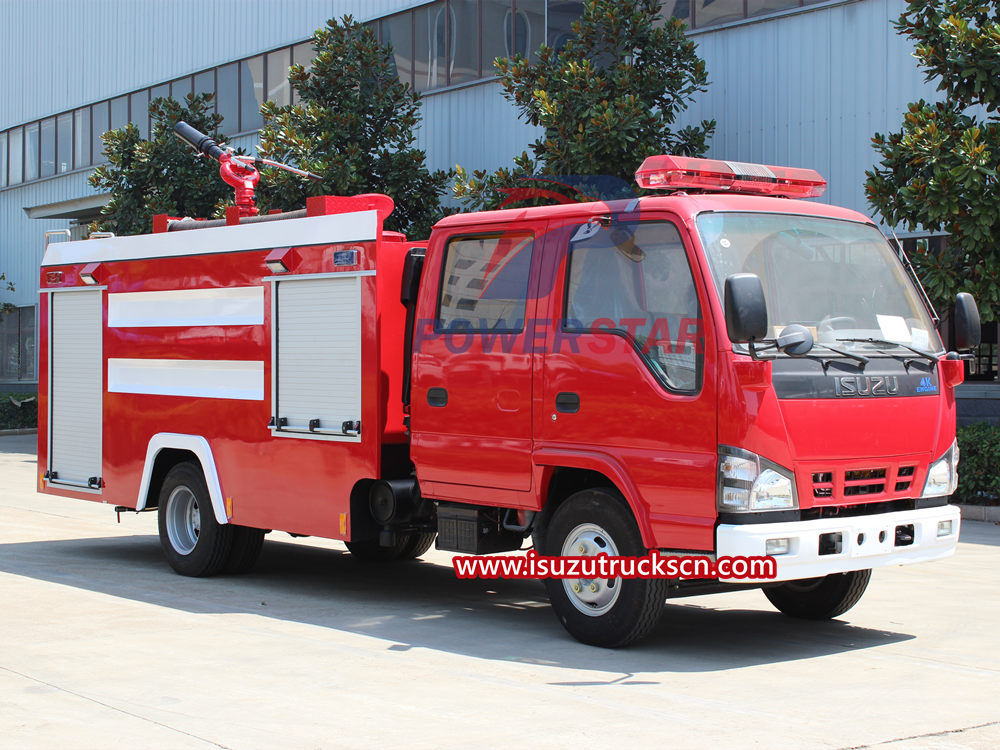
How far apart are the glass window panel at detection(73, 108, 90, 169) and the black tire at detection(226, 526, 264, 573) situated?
27.7m

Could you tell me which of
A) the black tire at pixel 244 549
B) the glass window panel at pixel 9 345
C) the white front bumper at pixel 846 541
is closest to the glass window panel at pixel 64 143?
the glass window panel at pixel 9 345

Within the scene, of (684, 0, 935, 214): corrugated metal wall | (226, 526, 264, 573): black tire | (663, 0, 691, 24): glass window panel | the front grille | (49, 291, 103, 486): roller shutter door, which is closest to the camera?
the front grille

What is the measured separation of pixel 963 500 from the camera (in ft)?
48.2

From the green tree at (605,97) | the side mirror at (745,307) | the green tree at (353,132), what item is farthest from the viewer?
the green tree at (353,132)

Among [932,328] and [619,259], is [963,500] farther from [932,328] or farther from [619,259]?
[619,259]

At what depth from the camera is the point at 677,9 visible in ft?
62.8

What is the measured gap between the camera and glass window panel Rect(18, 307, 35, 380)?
36719 mm

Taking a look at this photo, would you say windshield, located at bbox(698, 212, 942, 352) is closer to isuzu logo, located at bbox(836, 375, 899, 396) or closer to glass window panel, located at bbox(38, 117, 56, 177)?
isuzu logo, located at bbox(836, 375, 899, 396)

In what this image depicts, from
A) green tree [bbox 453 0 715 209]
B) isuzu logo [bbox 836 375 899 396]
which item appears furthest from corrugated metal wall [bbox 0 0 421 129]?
isuzu logo [bbox 836 375 899 396]

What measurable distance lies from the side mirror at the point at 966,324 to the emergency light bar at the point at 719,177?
1.16 meters

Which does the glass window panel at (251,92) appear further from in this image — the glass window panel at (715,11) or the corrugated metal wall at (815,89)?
the corrugated metal wall at (815,89)

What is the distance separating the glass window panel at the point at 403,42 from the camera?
24312mm

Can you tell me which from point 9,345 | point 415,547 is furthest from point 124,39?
point 415,547

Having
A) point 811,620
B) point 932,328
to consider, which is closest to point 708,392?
point 932,328
